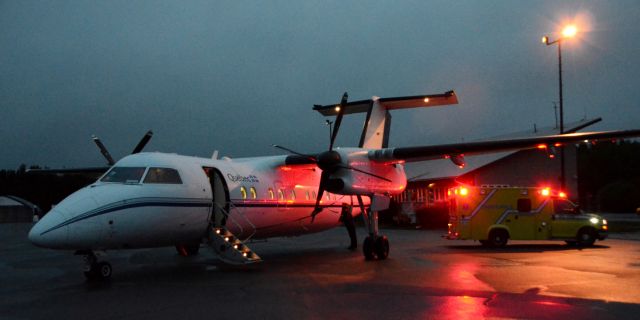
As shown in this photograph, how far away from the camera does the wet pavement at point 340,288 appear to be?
834cm

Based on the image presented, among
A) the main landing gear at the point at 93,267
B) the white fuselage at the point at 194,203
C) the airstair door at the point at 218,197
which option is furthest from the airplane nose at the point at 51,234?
the airstair door at the point at 218,197

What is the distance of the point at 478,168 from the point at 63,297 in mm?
37326

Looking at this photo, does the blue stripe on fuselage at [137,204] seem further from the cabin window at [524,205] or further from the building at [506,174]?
the building at [506,174]

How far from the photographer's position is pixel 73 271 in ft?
47.4

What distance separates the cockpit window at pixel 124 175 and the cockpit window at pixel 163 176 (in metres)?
0.19

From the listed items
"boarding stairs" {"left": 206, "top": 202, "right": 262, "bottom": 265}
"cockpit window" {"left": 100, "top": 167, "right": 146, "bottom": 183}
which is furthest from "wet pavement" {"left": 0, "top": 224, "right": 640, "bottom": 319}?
"cockpit window" {"left": 100, "top": 167, "right": 146, "bottom": 183}

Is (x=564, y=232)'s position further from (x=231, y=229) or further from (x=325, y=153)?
(x=231, y=229)

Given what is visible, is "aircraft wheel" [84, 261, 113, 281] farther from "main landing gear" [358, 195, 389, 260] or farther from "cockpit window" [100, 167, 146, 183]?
"main landing gear" [358, 195, 389, 260]

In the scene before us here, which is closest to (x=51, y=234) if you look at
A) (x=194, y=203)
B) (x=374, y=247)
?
(x=194, y=203)

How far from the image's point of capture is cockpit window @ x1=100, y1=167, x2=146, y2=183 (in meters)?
12.5

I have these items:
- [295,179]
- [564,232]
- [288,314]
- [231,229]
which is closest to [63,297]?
[288,314]

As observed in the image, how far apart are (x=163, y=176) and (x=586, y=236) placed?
15152 millimetres

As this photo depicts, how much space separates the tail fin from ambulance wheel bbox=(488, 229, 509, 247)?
16.8ft

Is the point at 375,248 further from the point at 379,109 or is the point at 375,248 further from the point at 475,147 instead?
A: the point at 379,109
